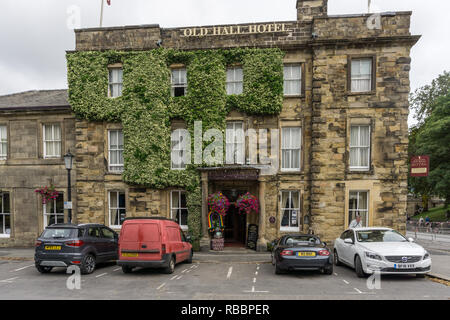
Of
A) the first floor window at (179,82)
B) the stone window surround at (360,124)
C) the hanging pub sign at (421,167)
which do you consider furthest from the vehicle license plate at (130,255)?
the hanging pub sign at (421,167)

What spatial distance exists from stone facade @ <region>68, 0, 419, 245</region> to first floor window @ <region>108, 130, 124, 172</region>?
495 cm

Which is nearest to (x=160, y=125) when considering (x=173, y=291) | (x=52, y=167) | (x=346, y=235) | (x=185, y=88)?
(x=185, y=88)

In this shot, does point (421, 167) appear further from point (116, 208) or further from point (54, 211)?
point (54, 211)

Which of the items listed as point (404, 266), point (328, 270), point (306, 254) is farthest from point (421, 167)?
point (306, 254)

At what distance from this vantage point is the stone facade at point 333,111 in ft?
42.8

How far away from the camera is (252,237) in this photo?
13.7 metres

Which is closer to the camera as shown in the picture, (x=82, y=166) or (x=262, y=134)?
(x=262, y=134)

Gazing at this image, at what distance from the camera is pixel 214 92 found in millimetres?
13664

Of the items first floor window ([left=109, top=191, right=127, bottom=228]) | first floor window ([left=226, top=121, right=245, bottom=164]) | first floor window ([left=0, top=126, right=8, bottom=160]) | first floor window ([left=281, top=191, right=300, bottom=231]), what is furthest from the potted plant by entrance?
first floor window ([left=0, top=126, right=8, bottom=160])

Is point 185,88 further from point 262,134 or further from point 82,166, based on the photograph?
point 82,166

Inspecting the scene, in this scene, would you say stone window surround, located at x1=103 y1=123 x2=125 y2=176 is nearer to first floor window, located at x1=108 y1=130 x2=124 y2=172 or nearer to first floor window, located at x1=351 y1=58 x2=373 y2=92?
first floor window, located at x1=108 y1=130 x2=124 y2=172

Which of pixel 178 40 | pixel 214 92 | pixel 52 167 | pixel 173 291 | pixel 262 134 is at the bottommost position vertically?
pixel 173 291

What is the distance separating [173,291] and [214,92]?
9.44 meters

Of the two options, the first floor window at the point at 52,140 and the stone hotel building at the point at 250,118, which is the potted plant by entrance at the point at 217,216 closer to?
the stone hotel building at the point at 250,118
